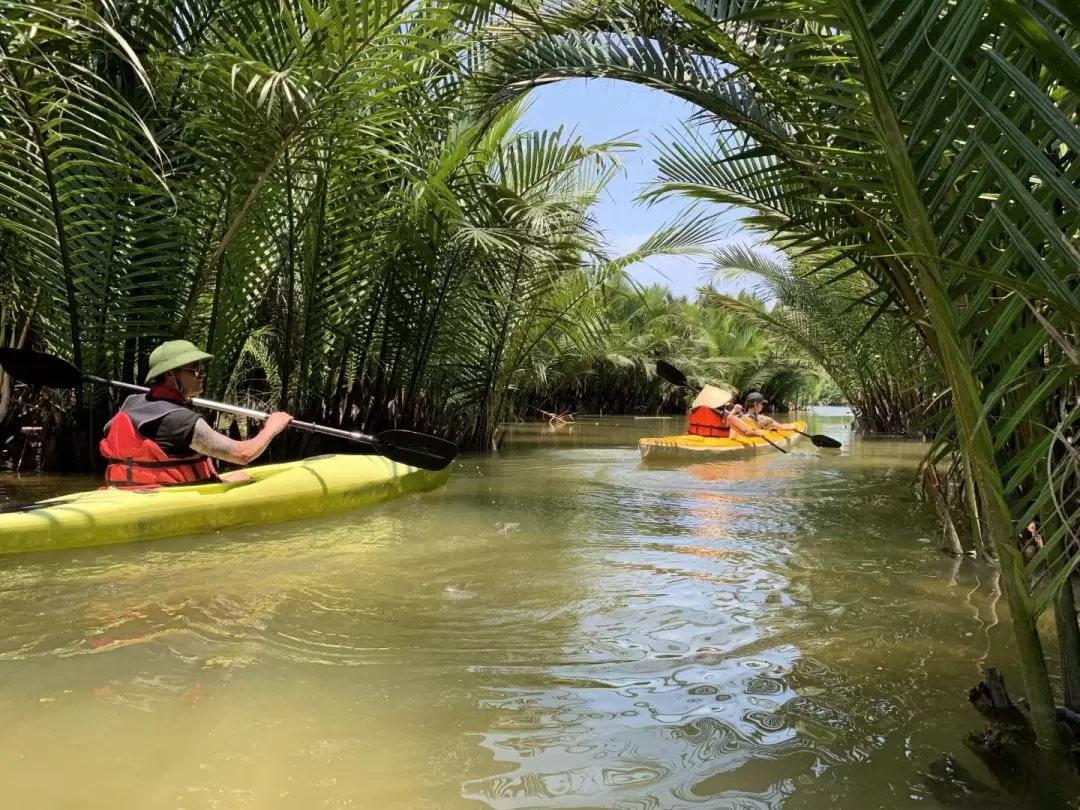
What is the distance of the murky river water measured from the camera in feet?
6.42

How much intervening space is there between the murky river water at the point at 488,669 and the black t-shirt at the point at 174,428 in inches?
24.0

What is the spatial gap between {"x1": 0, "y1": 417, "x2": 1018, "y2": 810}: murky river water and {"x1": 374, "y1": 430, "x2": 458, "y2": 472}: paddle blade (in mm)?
995

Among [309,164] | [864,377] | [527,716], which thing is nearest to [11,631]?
[527,716]

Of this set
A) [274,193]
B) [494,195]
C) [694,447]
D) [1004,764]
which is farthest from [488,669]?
[694,447]

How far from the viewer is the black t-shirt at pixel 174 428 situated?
4.71 m

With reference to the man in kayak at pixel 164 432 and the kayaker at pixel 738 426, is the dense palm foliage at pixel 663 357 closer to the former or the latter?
the kayaker at pixel 738 426

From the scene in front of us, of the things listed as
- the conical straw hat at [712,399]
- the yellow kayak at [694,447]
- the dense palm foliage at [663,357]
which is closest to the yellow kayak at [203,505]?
the yellow kayak at [694,447]

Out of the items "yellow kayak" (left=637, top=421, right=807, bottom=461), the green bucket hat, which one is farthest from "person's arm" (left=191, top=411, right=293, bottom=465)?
"yellow kayak" (left=637, top=421, right=807, bottom=461)

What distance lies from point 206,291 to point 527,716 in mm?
5465

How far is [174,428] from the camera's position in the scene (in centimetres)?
474

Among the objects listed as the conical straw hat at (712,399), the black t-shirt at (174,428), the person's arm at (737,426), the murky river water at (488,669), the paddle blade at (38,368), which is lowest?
the murky river water at (488,669)

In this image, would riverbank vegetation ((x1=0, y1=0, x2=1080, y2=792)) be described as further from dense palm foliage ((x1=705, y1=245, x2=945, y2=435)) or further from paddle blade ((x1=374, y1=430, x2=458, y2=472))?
dense palm foliage ((x1=705, y1=245, x2=945, y2=435))

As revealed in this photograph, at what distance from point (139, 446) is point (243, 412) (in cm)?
70

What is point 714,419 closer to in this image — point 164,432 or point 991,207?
point 164,432
